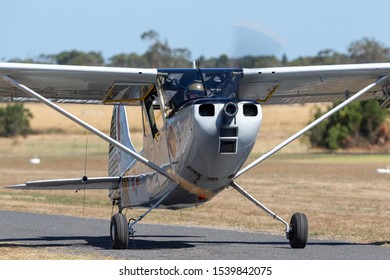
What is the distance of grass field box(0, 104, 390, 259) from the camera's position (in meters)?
20.1

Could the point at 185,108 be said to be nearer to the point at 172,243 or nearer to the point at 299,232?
the point at 299,232

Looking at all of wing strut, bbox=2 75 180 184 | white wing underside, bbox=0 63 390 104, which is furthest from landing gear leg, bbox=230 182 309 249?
white wing underside, bbox=0 63 390 104

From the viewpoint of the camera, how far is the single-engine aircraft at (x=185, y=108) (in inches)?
538

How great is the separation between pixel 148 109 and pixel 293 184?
66.1 ft

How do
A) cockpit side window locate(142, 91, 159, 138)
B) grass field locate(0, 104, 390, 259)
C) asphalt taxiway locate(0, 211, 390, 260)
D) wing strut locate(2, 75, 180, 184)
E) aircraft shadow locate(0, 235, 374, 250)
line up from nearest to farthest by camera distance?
1. asphalt taxiway locate(0, 211, 390, 260)
2. wing strut locate(2, 75, 180, 184)
3. aircraft shadow locate(0, 235, 374, 250)
4. cockpit side window locate(142, 91, 159, 138)
5. grass field locate(0, 104, 390, 259)

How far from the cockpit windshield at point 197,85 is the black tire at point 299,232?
2250mm

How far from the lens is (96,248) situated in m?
15.6

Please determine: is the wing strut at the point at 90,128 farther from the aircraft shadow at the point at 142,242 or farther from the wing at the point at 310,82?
the wing at the point at 310,82

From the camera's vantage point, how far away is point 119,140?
19.7 m

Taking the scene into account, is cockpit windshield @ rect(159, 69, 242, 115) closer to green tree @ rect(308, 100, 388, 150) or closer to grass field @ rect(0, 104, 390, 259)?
grass field @ rect(0, 104, 390, 259)

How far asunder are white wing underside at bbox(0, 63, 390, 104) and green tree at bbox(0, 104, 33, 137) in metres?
66.6

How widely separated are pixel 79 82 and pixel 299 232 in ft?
14.8

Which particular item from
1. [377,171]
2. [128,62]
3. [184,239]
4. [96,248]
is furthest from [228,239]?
[128,62]
